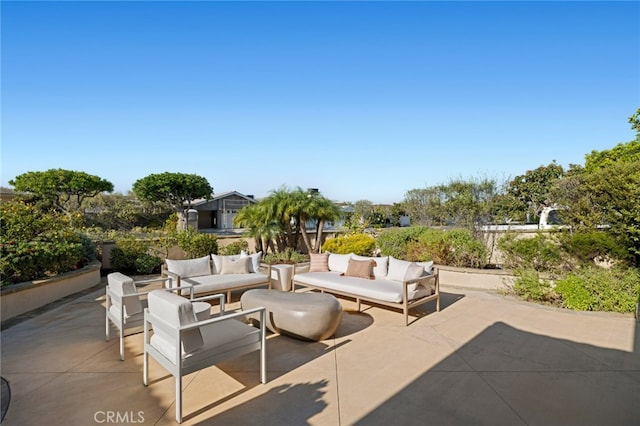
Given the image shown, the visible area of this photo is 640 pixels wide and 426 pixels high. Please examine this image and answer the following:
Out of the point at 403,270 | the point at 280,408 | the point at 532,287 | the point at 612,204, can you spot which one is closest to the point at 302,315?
the point at 280,408

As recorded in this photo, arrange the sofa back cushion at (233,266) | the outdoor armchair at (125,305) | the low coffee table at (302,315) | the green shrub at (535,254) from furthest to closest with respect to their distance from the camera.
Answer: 1. the green shrub at (535,254)
2. the sofa back cushion at (233,266)
3. the low coffee table at (302,315)
4. the outdoor armchair at (125,305)

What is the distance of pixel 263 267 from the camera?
6.92m

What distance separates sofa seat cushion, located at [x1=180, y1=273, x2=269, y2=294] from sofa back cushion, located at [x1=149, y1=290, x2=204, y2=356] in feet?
7.95

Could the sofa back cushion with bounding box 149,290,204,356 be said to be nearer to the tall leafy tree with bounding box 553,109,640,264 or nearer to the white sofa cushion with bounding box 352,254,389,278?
the white sofa cushion with bounding box 352,254,389,278

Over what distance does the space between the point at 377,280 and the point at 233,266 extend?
8.82 ft

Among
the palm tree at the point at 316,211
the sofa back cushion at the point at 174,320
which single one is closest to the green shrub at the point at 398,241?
the palm tree at the point at 316,211

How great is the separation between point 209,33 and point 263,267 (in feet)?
18.8

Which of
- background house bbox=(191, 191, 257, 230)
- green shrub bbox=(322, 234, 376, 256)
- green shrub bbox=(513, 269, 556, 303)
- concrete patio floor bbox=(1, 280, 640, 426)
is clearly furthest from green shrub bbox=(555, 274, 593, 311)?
background house bbox=(191, 191, 257, 230)

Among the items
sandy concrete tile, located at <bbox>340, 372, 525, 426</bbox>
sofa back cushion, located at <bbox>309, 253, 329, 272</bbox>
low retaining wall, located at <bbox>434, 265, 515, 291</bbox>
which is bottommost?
sandy concrete tile, located at <bbox>340, 372, 525, 426</bbox>

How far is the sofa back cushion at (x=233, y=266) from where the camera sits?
616 cm

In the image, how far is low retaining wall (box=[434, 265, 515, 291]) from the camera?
6691 mm

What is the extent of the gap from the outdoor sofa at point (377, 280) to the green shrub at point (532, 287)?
5.90 ft

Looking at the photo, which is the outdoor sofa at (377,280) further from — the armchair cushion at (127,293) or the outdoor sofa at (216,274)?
the armchair cushion at (127,293)

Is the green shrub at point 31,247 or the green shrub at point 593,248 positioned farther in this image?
the green shrub at point 593,248
